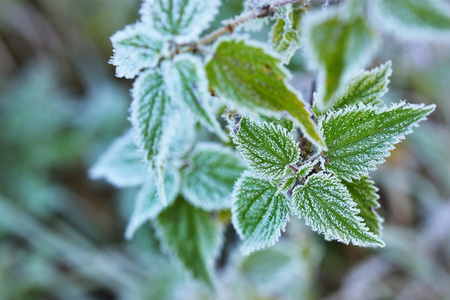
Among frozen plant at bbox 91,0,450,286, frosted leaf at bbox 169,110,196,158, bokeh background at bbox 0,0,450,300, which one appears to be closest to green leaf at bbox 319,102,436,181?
frozen plant at bbox 91,0,450,286

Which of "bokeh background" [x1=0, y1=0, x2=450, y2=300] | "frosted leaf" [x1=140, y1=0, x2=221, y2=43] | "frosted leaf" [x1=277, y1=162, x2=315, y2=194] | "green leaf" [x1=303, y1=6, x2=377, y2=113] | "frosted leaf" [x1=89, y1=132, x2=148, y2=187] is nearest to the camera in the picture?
"green leaf" [x1=303, y1=6, x2=377, y2=113]

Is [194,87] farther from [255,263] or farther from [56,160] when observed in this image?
[56,160]

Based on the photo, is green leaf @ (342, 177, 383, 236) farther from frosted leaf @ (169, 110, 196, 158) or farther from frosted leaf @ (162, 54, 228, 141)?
frosted leaf @ (169, 110, 196, 158)

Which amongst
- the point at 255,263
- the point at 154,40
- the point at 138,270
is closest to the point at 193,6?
the point at 154,40

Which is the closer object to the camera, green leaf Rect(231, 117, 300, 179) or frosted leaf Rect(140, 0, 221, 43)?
green leaf Rect(231, 117, 300, 179)

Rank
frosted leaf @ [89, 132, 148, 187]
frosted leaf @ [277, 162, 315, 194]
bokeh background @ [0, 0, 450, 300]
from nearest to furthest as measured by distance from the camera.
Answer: frosted leaf @ [277, 162, 315, 194] → frosted leaf @ [89, 132, 148, 187] → bokeh background @ [0, 0, 450, 300]
